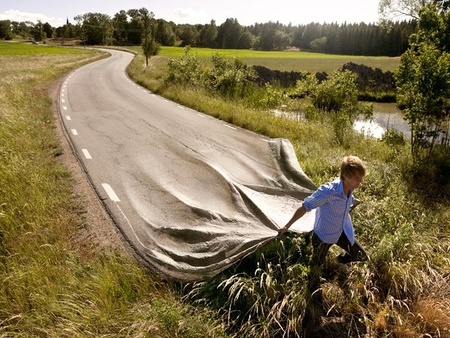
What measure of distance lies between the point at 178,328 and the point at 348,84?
12.4 metres

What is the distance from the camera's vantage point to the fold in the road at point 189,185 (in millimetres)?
4398

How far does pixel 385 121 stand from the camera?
20.1 metres

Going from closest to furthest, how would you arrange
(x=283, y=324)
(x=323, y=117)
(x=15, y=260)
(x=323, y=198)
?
(x=283, y=324) → (x=323, y=198) → (x=15, y=260) → (x=323, y=117)

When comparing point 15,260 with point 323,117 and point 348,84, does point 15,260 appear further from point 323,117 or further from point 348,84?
point 348,84

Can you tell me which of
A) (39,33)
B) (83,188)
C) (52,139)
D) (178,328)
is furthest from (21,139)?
(39,33)

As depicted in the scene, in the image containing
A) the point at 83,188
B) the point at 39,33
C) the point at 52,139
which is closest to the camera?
the point at 83,188

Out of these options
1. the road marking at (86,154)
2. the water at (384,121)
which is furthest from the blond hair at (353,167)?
the water at (384,121)

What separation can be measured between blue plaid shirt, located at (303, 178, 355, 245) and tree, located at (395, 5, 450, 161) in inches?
187

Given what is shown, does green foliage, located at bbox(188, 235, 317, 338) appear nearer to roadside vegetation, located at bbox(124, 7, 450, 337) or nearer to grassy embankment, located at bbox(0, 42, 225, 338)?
roadside vegetation, located at bbox(124, 7, 450, 337)

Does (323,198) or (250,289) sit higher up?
(323,198)

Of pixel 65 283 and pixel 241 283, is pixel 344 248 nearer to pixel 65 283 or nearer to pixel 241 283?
pixel 241 283

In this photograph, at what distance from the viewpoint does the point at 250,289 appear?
3.58m

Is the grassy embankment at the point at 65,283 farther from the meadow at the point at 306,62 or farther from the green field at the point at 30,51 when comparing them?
the green field at the point at 30,51

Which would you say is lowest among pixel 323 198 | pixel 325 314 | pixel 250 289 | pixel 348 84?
pixel 325 314
